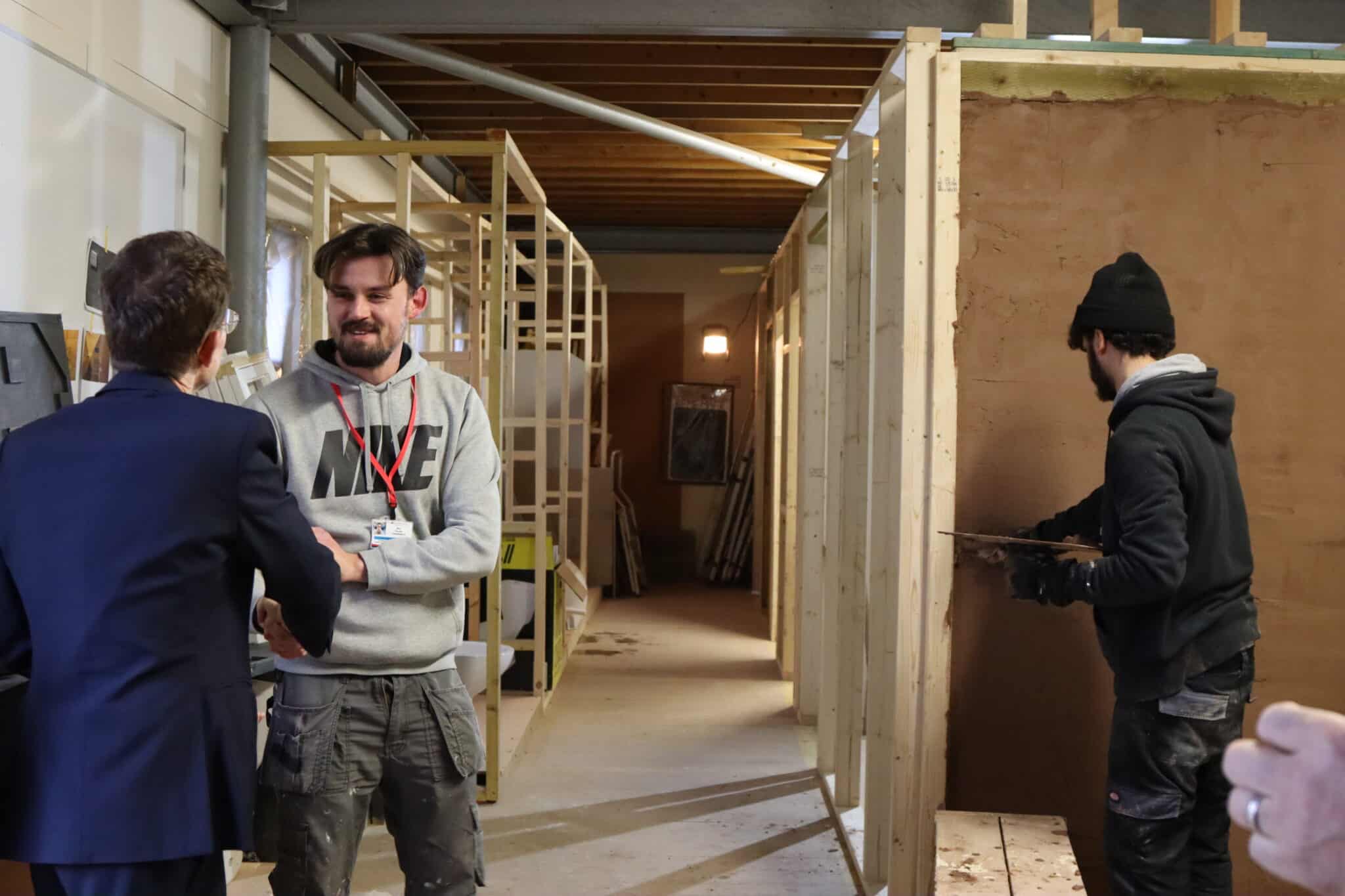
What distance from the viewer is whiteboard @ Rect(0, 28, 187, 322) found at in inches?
109

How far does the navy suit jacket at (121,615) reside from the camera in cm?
147

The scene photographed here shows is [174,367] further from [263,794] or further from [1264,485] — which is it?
[1264,485]

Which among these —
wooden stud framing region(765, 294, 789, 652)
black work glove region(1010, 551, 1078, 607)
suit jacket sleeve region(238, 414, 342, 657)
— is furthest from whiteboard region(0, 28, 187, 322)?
wooden stud framing region(765, 294, 789, 652)

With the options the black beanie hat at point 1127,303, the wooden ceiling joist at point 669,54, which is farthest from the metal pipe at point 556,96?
the black beanie hat at point 1127,303

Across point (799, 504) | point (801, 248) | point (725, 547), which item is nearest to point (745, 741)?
point (799, 504)

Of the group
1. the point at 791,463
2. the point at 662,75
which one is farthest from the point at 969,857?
the point at 662,75

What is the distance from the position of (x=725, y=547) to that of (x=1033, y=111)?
8.00 m

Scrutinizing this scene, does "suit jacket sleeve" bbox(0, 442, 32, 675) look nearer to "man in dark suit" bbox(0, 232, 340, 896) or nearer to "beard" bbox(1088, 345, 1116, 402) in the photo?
"man in dark suit" bbox(0, 232, 340, 896)

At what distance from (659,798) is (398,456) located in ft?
8.97

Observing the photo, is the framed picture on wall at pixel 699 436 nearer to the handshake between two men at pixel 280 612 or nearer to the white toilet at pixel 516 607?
the white toilet at pixel 516 607

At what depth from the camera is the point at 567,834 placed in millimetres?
3930

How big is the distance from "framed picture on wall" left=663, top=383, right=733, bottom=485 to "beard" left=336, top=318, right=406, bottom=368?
9.07 meters

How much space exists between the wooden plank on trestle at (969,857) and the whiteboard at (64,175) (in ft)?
8.62

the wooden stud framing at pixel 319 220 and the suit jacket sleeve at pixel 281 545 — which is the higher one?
the wooden stud framing at pixel 319 220
